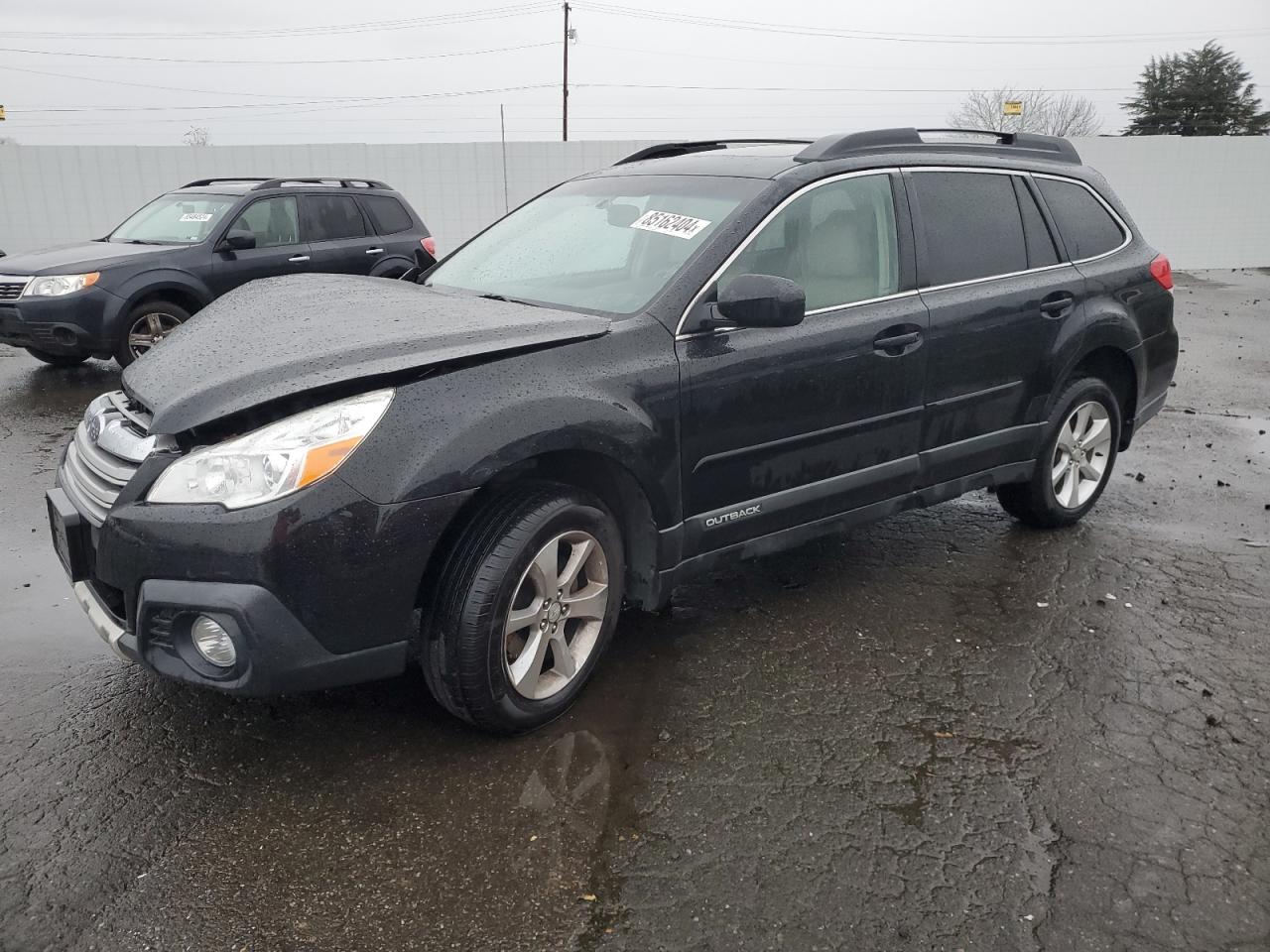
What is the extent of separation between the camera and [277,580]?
255 cm

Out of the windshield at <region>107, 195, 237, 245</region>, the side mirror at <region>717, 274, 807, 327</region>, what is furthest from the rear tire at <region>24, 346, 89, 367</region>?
the side mirror at <region>717, 274, 807, 327</region>

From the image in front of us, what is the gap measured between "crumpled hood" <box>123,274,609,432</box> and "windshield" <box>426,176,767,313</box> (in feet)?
0.78

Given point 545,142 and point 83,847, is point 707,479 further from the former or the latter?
point 545,142

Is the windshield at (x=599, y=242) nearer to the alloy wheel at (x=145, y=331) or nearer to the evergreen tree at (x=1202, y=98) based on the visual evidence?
the alloy wheel at (x=145, y=331)

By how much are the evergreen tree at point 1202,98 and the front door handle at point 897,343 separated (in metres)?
42.8

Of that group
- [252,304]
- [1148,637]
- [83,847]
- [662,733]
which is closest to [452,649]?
[662,733]

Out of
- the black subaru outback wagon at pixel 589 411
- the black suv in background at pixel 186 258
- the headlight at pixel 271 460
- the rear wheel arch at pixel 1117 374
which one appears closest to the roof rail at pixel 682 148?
the black subaru outback wagon at pixel 589 411

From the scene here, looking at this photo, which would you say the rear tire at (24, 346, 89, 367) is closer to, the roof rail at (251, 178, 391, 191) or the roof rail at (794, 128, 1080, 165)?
the roof rail at (251, 178, 391, 191)

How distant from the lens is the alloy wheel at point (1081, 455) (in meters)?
4.87

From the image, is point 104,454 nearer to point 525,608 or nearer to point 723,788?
point 525,608

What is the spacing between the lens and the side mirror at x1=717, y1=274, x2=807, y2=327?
10.6 ft

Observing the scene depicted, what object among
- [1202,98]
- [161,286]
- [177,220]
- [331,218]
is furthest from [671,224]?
[1202,98]

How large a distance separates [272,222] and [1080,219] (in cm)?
720

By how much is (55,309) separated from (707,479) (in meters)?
6.80
